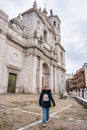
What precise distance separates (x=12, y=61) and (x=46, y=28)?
1332cm

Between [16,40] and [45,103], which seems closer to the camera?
[45,103]

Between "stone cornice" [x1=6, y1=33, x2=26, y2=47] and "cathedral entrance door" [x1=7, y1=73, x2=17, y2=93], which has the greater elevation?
"stone cornice" [x1=6, y1=33, x2=26, y2=47]

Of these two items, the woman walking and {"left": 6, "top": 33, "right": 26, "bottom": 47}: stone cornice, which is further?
{"left": 6, "top": 33, "right": 26, "bottom": 47}: stone cornice

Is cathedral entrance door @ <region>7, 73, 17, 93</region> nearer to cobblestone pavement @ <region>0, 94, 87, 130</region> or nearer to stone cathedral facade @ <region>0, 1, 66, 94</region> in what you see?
stone cathedral facade @ <region>0, 1, 66, 94</region>

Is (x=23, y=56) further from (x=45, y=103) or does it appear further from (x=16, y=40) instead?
(x=45, y=103)

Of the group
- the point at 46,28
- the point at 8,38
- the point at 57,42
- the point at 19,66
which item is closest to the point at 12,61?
the point at 19,66

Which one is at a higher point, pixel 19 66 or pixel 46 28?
pixel 46 28

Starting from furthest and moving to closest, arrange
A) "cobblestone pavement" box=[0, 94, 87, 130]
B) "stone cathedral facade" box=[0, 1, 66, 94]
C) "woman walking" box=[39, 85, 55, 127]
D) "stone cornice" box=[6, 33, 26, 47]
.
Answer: "stone cornice" box=[6, 33, 26, 47] < "stone cathedral facade" box=[0, 1, 66, 94] < "woman walking" box=[39, 85, 55, 127] < "cobblestone pavement" box=[0, 94, 87, 130]

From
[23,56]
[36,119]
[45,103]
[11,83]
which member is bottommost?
[36,119]

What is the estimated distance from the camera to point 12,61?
18.0 meters

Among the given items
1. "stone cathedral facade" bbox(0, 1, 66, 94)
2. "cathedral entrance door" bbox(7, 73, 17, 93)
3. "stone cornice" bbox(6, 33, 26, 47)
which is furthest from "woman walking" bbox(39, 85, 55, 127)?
"stone cornice" bbox(6, 33, 26, 47)

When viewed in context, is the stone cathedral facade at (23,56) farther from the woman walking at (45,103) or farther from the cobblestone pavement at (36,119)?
the woman walking at (45,103)

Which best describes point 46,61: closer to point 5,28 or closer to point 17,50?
point 17,50

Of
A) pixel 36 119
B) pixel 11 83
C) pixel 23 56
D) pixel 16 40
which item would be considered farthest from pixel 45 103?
pixel 23 56
